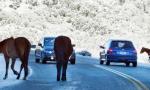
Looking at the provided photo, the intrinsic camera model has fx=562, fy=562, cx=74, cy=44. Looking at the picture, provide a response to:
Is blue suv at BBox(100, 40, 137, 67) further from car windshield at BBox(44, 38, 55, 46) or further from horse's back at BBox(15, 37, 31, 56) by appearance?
horse's back at BBox(15, 37, 31, 56)

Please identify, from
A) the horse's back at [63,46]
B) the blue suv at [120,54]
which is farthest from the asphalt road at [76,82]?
the blue suv at [120,54]

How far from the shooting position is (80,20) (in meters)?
115

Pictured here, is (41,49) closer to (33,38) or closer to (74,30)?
(33,38)

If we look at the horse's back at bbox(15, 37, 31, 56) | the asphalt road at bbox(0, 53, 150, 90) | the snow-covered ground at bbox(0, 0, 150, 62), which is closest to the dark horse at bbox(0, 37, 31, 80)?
the horse's back at bbox(15, 37, 31, 56)

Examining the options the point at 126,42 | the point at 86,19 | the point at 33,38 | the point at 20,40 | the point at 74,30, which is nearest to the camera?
the point at 20,40

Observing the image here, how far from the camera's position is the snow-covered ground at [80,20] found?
106 meters

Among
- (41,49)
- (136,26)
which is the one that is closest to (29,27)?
(136,26)

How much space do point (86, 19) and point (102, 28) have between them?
214 inches

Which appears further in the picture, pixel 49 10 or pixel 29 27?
pixel 49 10

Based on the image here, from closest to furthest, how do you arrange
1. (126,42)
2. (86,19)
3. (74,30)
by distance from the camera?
(126,42)
(74,30)
(86,19)

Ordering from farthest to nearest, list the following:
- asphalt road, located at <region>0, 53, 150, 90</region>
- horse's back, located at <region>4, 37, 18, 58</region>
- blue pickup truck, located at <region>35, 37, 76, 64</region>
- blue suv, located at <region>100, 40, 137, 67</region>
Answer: blue pickup truck, located at <region>35, 37, 76, 64</region>, blue suv, located at <region>100, 40, 137, 67</region>, horse's back, located at <region>4, 37, 18, 58</region>, asphalt road, located at <region>0, 53, 150, 90</region>

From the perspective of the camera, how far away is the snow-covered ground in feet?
348

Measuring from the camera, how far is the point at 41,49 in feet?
125

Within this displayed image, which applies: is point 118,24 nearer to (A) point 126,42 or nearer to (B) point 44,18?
(B) point 44,18
